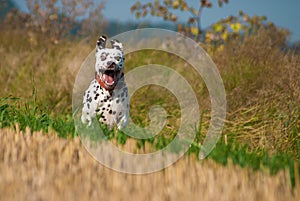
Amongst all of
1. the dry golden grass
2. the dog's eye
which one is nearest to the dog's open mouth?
the dog's eye

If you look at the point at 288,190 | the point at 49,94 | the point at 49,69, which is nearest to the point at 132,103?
the point at 49,94

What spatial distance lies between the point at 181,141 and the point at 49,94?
13.1 feet

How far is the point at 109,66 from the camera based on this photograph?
18.5 feet

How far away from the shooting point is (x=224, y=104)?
283 inches

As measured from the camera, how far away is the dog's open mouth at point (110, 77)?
18.9ft

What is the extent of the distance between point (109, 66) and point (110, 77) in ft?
0.66

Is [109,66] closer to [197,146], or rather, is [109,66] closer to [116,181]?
[197,146]

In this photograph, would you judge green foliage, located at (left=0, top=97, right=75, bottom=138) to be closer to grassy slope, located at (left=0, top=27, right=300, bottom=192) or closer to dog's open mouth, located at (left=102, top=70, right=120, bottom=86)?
grassy slope, located at (left=0, top=27, right=300, bottom=192)

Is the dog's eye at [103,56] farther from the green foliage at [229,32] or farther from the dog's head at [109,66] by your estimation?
the green foliage at [229,32]

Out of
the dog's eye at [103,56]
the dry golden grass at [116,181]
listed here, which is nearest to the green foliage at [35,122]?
the dog's eye at [103,56]

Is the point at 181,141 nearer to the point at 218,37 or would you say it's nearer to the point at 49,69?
the point at 49,69

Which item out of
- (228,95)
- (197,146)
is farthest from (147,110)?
(197,146)

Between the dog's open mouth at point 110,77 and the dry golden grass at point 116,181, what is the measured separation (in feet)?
5.41

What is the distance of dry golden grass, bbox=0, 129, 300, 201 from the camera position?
3.14 metres
